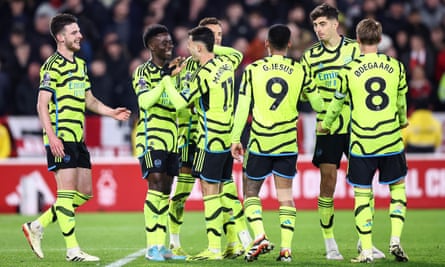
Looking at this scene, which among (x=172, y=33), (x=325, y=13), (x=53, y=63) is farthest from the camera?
(x=172, y=33)

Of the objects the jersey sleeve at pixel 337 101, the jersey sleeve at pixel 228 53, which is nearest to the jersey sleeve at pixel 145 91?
the jersey sleeve at pixel 228 53

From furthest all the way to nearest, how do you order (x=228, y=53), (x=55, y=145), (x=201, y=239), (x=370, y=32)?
(x=201, y=239) < (x=228, y=53) < (x=55, y=145) < (x=370, y=32)

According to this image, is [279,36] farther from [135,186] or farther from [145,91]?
[135,186]

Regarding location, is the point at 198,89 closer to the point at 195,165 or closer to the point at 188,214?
the point at 195,165

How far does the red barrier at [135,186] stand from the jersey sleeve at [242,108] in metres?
7.15

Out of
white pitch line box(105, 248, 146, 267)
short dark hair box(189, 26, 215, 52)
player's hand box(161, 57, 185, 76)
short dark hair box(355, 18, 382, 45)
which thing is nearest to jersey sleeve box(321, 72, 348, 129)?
short dark hair box(355, 18, 382, 45)

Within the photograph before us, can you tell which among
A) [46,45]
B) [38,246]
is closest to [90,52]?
[46,45]

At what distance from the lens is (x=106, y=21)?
21969 millimetres

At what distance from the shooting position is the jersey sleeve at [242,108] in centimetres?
1034

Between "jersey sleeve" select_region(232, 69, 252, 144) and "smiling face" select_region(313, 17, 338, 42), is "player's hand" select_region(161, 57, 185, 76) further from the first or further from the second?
"smiling face" select_region(313, 17, 338, 42)

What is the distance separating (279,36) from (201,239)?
3900 millimetres

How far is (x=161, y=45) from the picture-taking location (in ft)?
35.9

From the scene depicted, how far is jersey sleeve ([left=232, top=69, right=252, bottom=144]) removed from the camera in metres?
10.3

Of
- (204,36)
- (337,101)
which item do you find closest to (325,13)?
(337,101)
